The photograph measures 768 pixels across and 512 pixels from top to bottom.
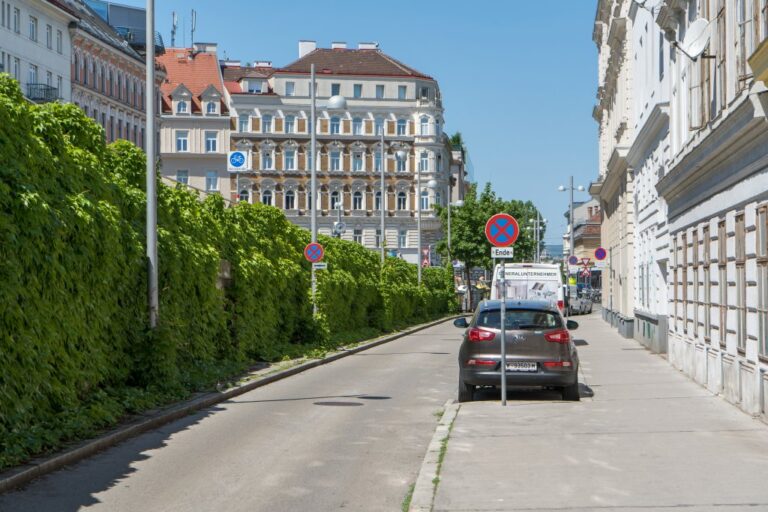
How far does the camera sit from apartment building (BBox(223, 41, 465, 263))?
109438mm

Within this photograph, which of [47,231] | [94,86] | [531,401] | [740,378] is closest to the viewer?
[47,231]

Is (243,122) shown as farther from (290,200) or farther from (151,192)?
(151,192)

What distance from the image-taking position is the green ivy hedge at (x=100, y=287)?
1253 cm

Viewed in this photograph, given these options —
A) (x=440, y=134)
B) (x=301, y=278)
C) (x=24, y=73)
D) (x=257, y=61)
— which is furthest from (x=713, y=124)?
(x=257, y=61)

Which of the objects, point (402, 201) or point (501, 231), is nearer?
point (501, 231)

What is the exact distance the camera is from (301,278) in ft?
106

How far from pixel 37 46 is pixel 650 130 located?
4639 centimetres

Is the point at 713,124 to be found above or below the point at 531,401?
above

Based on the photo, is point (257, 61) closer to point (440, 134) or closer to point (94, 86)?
point (440, 134)

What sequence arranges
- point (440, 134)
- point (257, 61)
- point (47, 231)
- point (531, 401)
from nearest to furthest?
point (47, 231) < point (531, 401) < point (440, 134) < point (257, 61)

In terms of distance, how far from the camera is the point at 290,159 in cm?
11038

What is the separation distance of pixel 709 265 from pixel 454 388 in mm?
4903

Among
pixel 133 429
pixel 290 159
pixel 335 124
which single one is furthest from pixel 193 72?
pixel 133 429

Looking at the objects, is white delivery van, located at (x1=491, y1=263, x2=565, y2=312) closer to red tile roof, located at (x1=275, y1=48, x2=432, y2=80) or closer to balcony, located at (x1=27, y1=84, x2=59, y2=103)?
balcony, located at (x1=27, y1=84, x2=59, y2=103)
